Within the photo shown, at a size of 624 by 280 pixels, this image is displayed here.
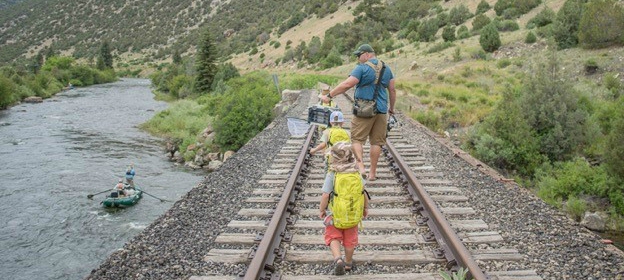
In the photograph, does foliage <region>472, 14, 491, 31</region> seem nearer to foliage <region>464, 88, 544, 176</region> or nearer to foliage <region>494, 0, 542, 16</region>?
foliage <region>494, 0, 542, 16</region>

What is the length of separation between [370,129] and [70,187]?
43.2 feet

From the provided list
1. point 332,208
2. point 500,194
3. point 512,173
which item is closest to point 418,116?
point 512,173

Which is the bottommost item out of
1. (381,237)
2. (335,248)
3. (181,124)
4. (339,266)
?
(181,124)

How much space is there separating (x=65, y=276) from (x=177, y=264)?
6646 mm

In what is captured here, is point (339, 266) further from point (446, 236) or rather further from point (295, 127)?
point (295, 127)

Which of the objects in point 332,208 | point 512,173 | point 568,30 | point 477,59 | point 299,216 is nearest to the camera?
point 332,208

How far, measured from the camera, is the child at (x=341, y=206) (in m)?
4.51

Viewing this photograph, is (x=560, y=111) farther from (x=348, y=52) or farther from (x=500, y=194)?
(x=348, y=52)

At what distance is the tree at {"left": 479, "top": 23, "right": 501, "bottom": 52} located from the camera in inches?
1141

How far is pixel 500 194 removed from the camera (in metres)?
7.19

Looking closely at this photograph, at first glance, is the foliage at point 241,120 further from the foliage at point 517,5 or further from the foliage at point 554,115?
the foliage at point 517,5

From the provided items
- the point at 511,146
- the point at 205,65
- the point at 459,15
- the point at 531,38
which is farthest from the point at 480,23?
the point at 511,146

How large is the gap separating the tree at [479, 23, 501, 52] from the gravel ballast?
2269 centimetres

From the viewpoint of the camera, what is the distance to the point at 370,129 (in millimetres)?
7156
